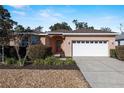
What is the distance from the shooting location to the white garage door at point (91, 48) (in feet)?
96.3

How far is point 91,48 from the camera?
96.4ft

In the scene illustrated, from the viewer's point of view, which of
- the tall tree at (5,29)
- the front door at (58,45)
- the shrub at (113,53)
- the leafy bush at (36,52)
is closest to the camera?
the tall tree at (5,29)

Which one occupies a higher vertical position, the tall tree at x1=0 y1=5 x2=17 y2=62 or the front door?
the tall tree at x1=0 y1=5 x2=17 y2=62

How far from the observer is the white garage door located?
2936 centimetres

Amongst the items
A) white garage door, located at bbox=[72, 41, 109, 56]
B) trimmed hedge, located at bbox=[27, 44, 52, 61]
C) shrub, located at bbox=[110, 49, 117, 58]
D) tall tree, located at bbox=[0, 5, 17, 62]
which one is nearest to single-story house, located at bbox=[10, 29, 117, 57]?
white garage door, located at bbox=[72, 41, 109, 56]

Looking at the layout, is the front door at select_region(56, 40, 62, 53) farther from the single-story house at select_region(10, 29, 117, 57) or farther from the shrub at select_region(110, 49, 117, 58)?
the shrub at select_region(110, 49, 117, 58)

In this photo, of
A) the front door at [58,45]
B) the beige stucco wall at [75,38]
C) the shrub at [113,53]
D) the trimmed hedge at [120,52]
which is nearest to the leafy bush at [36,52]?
the trimmed hedge at [120,52]

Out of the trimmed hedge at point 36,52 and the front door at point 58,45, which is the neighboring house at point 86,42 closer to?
the front door at point 58,45

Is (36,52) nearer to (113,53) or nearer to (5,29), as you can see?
(5,29)
